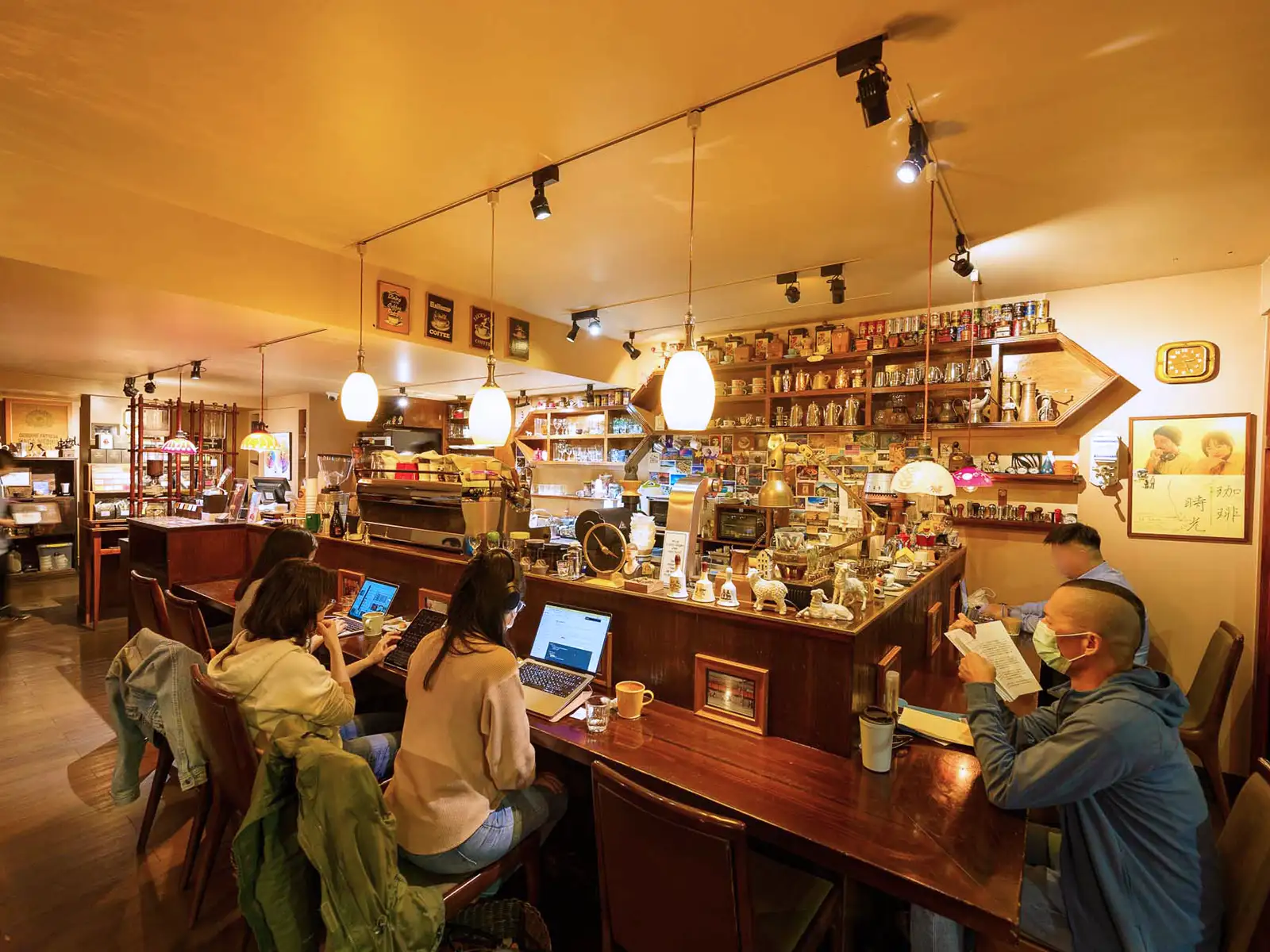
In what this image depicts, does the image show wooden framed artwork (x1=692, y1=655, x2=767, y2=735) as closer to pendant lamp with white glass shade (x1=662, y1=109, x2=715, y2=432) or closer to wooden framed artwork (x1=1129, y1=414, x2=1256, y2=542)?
pendant lamp with white glass shade (x1=662, y1=109, x2=715, y2=432)

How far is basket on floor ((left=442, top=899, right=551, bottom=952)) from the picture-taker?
1.67 metres

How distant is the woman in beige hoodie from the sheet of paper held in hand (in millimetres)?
A: 2077

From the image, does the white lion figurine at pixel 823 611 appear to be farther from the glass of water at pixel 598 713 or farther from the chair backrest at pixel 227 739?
the chair backrest at pixel 227 739

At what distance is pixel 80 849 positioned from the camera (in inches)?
95.9

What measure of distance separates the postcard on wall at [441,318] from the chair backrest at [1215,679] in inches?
194

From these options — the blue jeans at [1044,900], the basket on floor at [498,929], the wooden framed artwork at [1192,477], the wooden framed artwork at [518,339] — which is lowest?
the basket on floor at [498,929]

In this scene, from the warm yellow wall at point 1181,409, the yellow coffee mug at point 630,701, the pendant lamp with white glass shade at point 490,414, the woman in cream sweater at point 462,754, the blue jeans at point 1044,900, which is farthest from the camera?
the warm yellow wall at point 1181,409

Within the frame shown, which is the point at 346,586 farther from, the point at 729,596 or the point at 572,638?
the point at 729,596

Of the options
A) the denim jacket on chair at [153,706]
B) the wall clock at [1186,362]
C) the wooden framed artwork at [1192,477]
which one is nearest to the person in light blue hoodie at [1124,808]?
the denim jacket on chair at [153,706]

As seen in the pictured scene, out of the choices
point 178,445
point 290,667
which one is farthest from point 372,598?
point 178,445

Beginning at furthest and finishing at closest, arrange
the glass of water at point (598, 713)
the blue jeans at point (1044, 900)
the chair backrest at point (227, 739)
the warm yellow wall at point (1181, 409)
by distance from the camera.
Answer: the warm yellow wall at point (1181, 409), the glass of water at point (598, 713), the chair backrest at point (227, 739), the blue jeans at point (1044, 900)

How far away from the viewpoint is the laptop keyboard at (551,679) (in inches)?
83.1

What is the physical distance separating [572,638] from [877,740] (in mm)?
1167

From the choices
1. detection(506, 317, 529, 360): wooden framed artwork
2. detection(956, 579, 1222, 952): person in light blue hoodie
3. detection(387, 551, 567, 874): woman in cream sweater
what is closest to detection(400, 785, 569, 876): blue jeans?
detection(387, 551, 567, 874): woman in cream sweater
